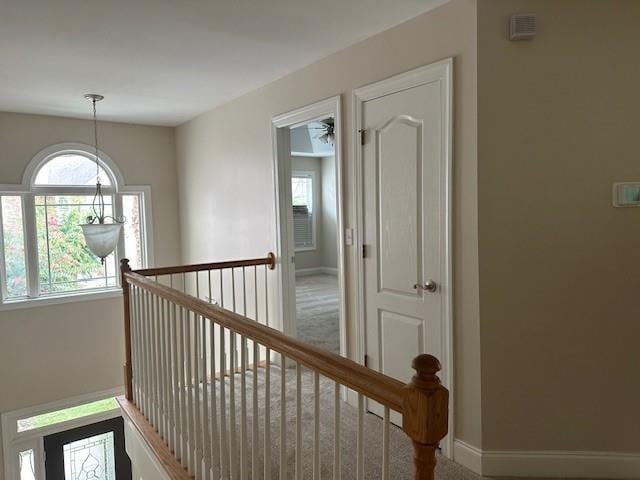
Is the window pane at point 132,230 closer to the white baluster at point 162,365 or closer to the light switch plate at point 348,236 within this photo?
the white baluster at point 162,365

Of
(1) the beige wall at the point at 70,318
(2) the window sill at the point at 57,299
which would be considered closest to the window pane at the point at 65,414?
(1) the beige wall at the point at 70,318

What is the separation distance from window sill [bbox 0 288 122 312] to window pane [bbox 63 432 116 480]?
169 cm

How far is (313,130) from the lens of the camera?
6.43m

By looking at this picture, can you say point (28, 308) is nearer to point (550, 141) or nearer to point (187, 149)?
point (187, 149)

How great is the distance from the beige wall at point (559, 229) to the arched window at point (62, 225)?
4.30m

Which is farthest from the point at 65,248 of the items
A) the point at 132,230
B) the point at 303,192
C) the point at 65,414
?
the point at 303,192

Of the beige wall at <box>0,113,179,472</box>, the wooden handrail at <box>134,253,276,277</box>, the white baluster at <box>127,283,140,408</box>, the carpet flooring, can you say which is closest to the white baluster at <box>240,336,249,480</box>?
the white baluster at <box>127,283,140,408</box>

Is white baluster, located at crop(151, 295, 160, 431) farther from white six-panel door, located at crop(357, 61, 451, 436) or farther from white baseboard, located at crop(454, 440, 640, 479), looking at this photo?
white baseboard, located at crop(454, 440, 640, 479)

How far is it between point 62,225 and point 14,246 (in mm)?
495

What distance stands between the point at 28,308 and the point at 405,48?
4403 millimetres

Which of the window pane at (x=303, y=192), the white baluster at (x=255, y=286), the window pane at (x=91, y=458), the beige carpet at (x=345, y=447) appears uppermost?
the window pane at (x=303, y=192)

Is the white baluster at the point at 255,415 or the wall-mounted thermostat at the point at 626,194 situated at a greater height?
the wall-mounted thermostat at the point at 626,194

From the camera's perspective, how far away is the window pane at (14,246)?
4426 mm

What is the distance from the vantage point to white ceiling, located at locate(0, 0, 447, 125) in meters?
2.26
